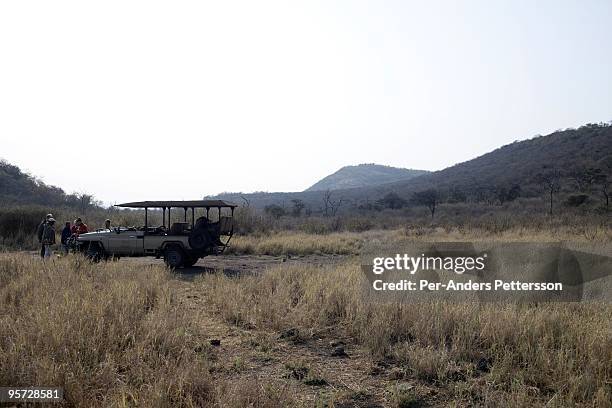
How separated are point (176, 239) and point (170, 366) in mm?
10545

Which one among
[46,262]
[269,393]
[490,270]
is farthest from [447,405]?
[46,262]

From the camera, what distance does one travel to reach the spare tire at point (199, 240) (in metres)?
15.0

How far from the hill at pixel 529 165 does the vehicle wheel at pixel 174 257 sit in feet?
164

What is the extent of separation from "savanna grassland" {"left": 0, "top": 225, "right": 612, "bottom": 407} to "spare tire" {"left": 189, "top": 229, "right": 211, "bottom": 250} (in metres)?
5.98

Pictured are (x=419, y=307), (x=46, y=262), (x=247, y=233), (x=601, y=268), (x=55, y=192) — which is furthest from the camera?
(x=55, y=192)

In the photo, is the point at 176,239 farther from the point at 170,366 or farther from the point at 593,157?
the point at 593,157

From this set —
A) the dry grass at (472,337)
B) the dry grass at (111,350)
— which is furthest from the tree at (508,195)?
the dry grass at (111,350)

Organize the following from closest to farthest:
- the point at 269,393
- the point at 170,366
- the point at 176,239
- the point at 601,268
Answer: the point at 269,393 → the point at 170,366 → the point at 601,268 → the point at 176,239

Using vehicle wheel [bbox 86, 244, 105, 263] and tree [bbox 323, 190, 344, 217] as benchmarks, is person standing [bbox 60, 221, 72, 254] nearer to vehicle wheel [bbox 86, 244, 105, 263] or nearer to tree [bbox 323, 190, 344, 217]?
vehicle wheel [bbox 86, 244, 105, 263]

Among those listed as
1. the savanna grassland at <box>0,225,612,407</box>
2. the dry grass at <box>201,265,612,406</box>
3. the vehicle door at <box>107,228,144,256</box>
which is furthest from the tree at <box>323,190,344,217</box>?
the savanna grassland at <box>0,225,612,407</box>

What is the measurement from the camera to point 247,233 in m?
29.9

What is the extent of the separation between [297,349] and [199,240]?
9.28 m

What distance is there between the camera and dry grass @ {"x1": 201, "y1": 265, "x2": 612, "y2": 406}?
15.7ft

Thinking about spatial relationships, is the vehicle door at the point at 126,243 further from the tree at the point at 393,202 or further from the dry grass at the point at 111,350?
the tree at the point at 393,202
